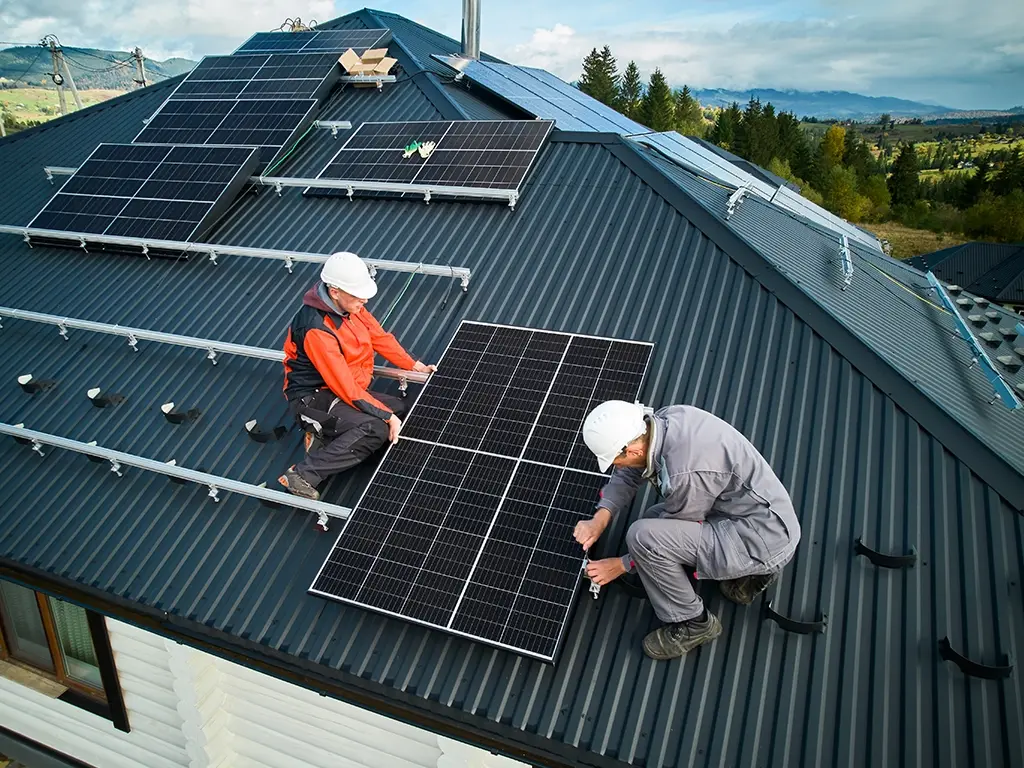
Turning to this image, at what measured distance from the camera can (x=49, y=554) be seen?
8195 mm

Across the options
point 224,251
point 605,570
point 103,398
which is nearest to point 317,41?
point 224,251

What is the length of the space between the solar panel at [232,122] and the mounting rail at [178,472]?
683 centimetres

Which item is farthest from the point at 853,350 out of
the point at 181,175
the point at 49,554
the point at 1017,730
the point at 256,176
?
the point at 181,175

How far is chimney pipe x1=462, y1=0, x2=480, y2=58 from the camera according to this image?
1766 centimetres

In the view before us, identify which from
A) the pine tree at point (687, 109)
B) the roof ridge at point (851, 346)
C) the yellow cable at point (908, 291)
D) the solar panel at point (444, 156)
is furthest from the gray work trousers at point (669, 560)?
the pine tree at point (687, 109)

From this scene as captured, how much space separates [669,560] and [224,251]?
9.26 meters

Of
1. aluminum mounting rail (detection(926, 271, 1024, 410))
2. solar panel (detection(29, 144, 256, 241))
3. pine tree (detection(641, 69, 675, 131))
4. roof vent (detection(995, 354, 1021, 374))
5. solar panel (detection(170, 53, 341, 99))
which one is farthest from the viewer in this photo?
pine tree (detection(641, 69, 675, 131))

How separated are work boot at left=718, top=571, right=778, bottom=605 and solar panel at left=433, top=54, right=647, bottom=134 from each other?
11.1m

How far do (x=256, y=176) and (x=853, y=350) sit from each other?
10945 mm

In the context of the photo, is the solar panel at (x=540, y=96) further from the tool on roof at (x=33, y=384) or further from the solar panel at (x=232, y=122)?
the tool on roof at (x=33, y=384)

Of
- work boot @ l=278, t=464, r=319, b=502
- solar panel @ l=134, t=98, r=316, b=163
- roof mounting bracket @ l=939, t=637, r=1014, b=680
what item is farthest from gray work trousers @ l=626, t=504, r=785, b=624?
solar panel @ l=134, t=98, r=316, b=163

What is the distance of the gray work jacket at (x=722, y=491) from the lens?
5.68 meters

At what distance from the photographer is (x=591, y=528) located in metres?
6.38

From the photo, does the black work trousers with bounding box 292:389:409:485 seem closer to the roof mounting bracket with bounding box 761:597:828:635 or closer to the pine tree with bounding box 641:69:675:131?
the roof mounting bracket with bounding box 761:597:828:635
